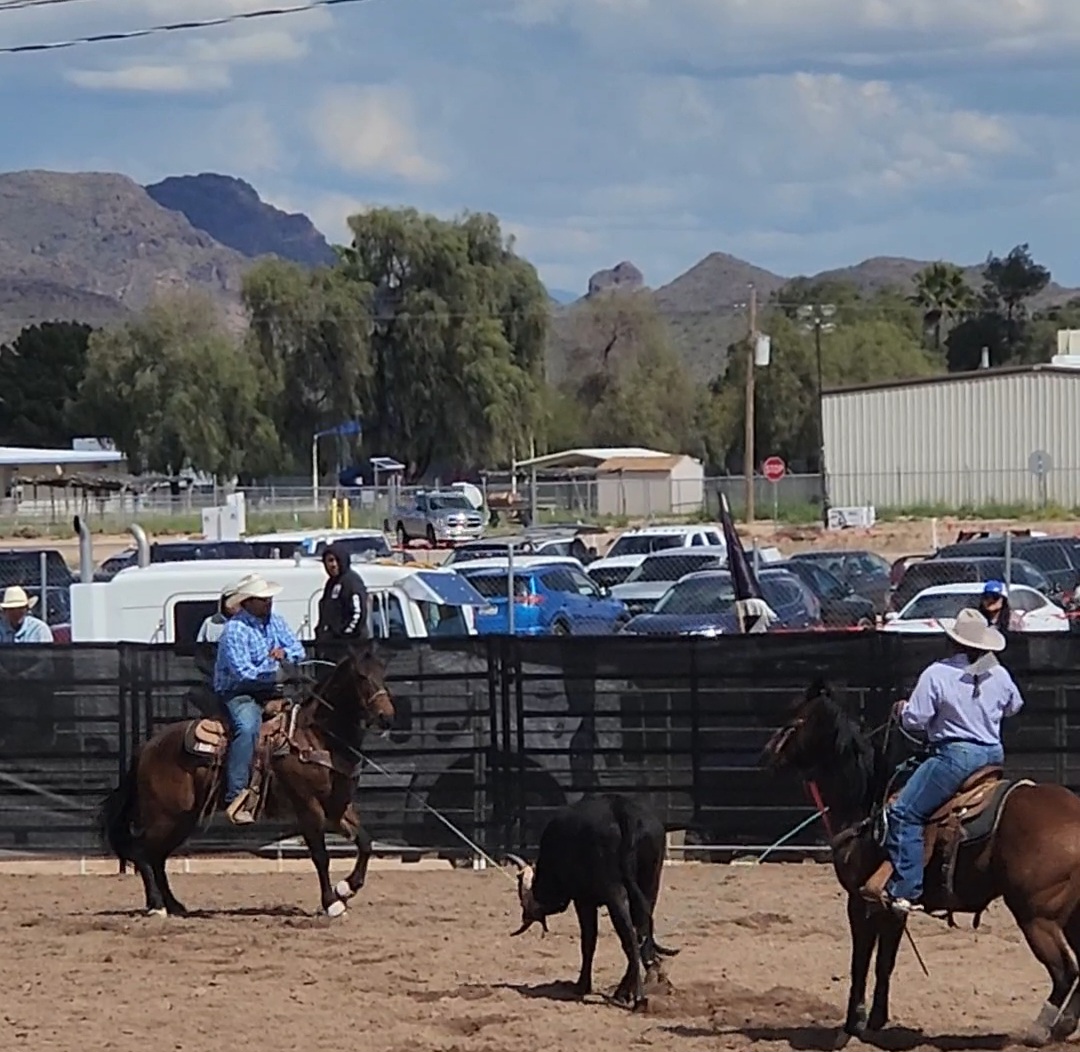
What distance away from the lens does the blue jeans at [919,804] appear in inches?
359

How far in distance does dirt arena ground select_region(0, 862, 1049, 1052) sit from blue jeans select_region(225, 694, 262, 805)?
0.85 metres

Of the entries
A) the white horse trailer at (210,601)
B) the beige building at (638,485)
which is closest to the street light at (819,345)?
the beige building at (638,485)

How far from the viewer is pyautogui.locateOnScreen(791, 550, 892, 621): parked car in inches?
1283

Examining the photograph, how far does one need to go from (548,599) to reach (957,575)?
5.48m

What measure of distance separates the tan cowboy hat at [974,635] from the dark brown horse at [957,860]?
2.01 feet

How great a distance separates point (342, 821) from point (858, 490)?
171 ft

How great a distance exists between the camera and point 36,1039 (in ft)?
31.7

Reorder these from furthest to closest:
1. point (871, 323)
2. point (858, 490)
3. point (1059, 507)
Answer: point (871, 323) < point (858, 490) < point (1059, 507)

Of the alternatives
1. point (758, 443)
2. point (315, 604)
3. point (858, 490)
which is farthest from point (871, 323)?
point (315, 604)

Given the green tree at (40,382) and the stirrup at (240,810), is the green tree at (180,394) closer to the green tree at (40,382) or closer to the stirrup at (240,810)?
the green tree at (40,382)

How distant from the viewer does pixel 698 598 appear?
26.7 m

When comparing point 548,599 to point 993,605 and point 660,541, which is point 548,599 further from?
point 993,605

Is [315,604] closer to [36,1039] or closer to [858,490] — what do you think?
[36,1039]

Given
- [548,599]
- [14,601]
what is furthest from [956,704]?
[548,599]
